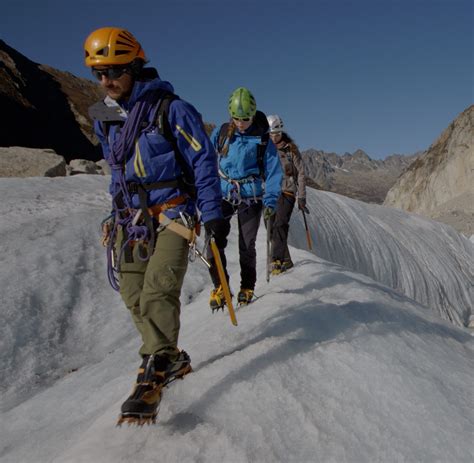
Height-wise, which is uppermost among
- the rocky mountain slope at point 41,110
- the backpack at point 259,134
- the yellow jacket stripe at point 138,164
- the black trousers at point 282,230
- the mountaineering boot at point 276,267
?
the rocky mountain slope at point 41,110

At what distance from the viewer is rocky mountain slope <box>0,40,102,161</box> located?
149 ft

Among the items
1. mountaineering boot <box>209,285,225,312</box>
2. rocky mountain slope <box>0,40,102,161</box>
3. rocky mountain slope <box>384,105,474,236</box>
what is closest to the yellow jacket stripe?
mountaineering boot <box>209,285,225,312</box>

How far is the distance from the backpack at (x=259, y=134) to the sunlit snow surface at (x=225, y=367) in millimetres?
1889

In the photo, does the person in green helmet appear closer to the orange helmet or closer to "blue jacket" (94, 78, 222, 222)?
"blue jacket" (94, 78, 222, 222)

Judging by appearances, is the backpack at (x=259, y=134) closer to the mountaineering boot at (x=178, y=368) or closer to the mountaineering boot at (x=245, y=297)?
the mountaineering boot at (x=245, y=297)

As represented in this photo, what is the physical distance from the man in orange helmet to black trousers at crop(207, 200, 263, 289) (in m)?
2.40

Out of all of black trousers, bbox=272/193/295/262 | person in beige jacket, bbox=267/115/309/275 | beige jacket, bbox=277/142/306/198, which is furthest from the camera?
beige jacket, bbox=277/142/306/198

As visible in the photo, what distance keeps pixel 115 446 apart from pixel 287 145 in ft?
23.5

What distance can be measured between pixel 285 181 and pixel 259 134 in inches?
118

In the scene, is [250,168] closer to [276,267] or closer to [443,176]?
[276,267]

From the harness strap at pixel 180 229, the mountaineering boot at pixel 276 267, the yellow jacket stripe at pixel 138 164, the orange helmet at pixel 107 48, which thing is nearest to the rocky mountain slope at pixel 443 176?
the mountaineering boot at pixel 276 267

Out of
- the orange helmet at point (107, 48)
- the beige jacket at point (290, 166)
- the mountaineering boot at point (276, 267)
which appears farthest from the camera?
the beige jacket at point (290, 166)

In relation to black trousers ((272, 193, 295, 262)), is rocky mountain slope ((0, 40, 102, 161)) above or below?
above

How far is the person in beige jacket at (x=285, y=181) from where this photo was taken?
8.45 meters
